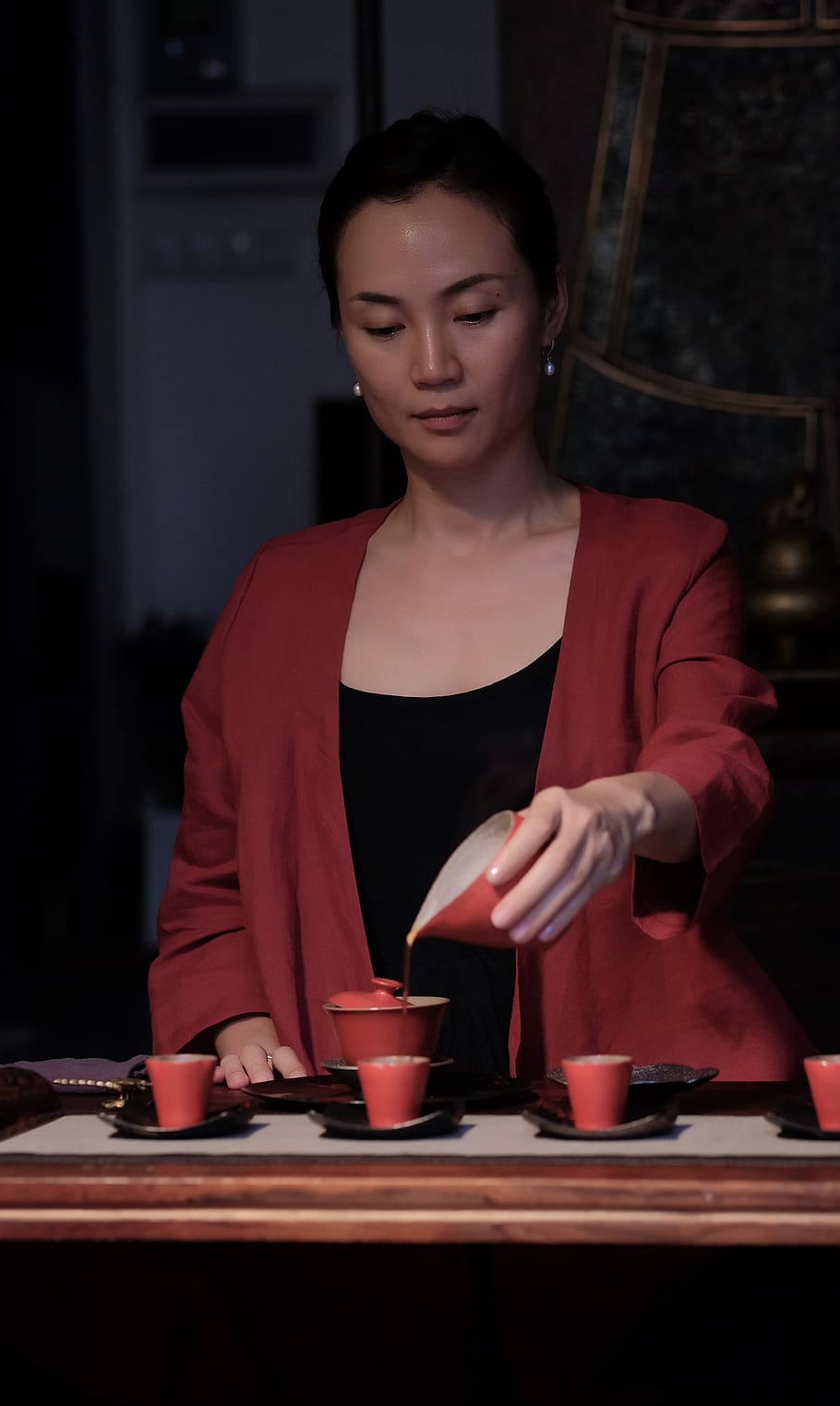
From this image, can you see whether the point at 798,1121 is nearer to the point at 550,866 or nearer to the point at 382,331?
the point at 550,866

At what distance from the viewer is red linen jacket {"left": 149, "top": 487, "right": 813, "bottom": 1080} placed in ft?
5.92

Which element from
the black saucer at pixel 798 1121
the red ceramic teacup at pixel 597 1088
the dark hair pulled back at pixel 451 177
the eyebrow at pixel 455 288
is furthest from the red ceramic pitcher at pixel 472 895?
the dark hair pulled back at pixel 451 177

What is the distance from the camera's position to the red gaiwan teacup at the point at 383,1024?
1.44 m

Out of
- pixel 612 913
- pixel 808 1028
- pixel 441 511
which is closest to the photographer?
pixel 612 913

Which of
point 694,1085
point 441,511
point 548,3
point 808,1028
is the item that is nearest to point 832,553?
point 808,1028

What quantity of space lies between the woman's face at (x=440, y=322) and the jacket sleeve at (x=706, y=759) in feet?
0.98

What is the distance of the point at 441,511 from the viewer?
203 cm

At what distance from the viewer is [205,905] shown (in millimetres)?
1996

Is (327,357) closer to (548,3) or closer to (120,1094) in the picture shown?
(548,3)

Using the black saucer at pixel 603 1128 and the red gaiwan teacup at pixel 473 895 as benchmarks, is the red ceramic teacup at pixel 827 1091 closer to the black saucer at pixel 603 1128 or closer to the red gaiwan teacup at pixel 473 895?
the black saucer at pixel 603 1128

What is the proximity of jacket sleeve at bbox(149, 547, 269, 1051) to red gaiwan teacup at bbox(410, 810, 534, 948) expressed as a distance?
0.58 m

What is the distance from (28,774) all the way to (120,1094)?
18.3ft

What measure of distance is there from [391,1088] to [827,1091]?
31 cm

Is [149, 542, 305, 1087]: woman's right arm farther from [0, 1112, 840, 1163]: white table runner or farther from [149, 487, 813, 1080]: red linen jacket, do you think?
[0, 1112, 840, 1163]: white table runner
